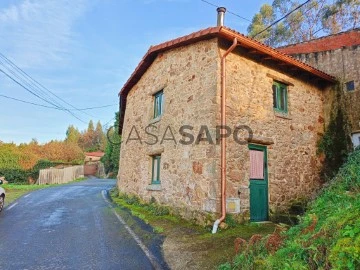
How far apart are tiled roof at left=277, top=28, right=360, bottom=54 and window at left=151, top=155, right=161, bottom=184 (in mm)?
8614

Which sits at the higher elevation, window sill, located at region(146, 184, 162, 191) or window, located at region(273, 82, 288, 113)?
window, located at region(273, 82, 288, 113)

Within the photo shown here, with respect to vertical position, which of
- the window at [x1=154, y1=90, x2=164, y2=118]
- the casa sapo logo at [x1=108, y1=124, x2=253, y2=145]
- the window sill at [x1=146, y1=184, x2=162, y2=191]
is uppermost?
the window at [x1=154, y1=90, x2=164, y2=118]

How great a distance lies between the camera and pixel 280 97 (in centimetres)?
952

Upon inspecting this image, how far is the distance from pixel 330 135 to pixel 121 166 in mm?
9793

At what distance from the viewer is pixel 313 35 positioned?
25.3m

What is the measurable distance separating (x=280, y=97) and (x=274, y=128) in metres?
1.35

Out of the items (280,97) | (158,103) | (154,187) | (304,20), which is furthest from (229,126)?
(304,20)

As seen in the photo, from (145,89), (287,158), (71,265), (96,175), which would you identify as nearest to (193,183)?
(287,158)

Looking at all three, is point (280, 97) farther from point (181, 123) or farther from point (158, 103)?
point (158, 103)

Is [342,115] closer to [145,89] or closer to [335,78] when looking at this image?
[335,78]

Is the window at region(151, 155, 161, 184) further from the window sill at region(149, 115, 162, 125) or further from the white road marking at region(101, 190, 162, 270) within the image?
the white road marking at region(101, 190, 162, 270)

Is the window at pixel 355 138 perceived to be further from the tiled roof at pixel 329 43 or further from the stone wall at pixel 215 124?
the tiled roof at pixel 329 43

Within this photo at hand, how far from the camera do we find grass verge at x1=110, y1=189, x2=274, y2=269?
4.71 meters

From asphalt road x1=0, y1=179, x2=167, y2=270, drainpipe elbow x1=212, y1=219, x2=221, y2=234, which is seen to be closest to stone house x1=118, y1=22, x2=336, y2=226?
drainpipe elbow x1=212, y1=219, x2=221, y2=234
